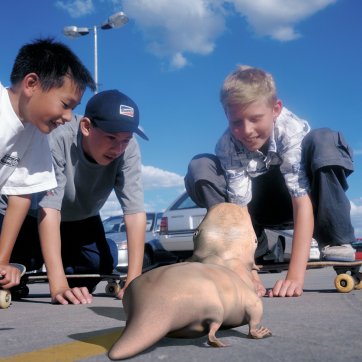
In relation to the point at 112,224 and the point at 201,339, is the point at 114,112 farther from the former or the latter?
the point at 112,224

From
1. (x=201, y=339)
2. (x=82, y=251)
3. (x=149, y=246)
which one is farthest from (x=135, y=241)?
(x=149, y=246)

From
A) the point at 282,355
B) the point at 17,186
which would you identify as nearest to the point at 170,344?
the point at 282,355

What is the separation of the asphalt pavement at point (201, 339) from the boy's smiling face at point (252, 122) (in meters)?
1.26

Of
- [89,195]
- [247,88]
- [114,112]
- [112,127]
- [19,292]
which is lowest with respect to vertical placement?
[19,292]

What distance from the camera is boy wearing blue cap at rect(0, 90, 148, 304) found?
3.34 m

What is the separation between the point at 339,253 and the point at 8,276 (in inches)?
83.5

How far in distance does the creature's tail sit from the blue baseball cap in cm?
202

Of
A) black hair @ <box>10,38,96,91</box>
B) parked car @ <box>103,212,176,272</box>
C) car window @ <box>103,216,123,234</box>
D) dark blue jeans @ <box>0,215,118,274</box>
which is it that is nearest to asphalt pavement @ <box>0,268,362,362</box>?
black hair @ <box>10,38,96,91</box>

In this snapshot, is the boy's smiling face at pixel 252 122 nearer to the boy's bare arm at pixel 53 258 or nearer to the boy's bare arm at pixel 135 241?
the boy's bare arm at pixel 135 241

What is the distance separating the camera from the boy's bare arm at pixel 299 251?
3.17 metres

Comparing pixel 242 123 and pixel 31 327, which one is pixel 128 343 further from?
pixel 242 123

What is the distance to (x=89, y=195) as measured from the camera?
12.9 feet

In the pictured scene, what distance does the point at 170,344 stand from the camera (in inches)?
62.6

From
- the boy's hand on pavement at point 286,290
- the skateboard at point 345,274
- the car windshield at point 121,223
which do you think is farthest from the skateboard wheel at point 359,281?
the car windshield at point 121,223
